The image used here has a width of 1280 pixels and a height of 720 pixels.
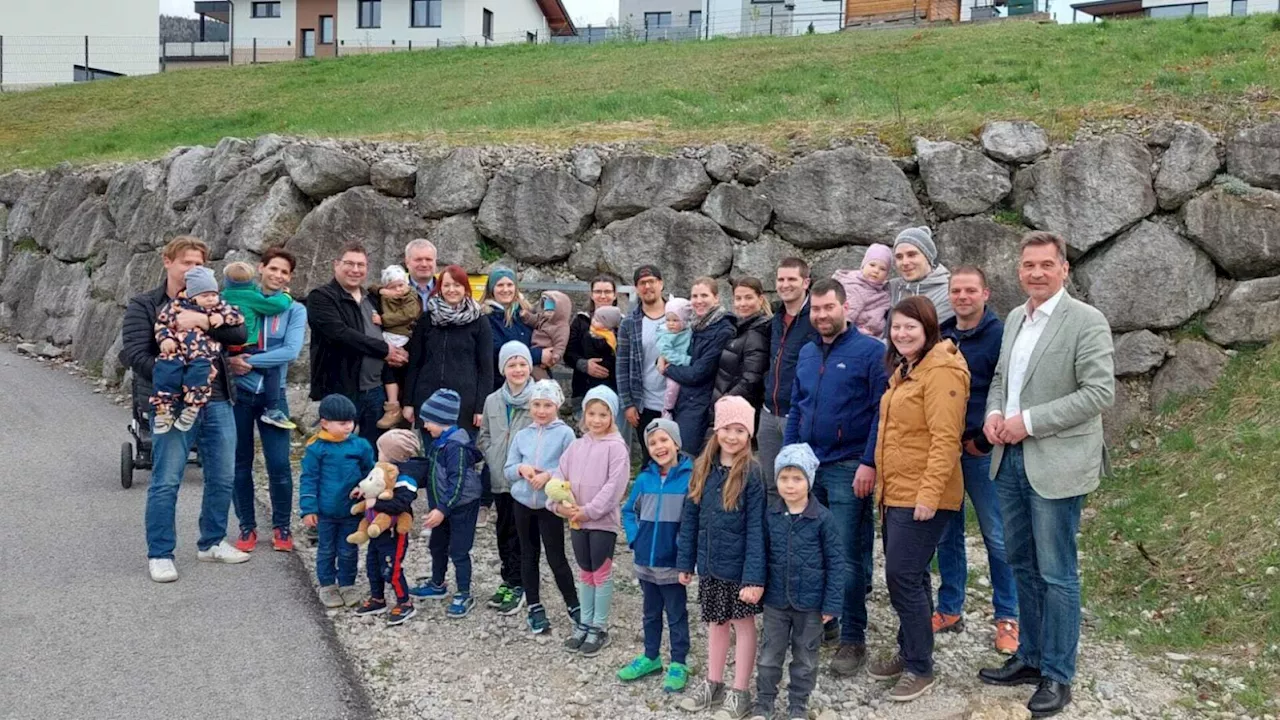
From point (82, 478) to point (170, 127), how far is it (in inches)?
544

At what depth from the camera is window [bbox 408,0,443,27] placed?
130 feet

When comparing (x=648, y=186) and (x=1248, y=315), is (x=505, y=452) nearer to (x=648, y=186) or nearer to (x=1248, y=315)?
(x=648, y=186)

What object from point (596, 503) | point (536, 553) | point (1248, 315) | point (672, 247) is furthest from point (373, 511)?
point (1248, 315)

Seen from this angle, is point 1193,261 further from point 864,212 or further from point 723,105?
point 723,105

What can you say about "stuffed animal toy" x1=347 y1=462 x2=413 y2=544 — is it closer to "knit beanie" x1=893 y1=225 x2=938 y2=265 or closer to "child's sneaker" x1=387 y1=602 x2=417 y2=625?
"child's sneaker" x1=387 y1=602 x2=417 y2=625

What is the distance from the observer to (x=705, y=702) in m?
4.63

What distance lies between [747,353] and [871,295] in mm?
819

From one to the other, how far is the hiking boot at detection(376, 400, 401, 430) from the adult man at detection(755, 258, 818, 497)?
8.59ft

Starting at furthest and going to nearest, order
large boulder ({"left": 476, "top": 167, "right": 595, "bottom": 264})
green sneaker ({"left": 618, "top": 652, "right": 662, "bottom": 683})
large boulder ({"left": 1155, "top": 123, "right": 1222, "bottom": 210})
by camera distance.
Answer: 1. large boulder ({"left": 476, "top": 167, "right": 595, "bottom": 264})
2. large boulder ({"left": 1155, "top": 123, "right": 1222, "bottom": 210})
3. green sneaker ({"left": 618, "top": 652, "right": 662, "bottom": 683})

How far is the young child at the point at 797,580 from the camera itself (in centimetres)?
438

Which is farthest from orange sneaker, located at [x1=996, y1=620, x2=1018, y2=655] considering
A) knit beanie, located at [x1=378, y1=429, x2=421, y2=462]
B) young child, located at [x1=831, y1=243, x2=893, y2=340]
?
knit beanie, located at [x1=378, y1=429, x2=421, y2=462]

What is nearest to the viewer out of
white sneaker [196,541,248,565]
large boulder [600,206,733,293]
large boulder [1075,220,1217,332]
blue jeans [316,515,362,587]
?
blue jeans [316,515,362,587]

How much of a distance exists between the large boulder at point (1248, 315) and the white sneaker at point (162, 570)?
8.37m

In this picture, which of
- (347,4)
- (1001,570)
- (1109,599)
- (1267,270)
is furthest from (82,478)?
(347,4)
